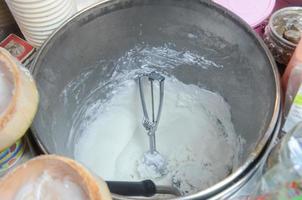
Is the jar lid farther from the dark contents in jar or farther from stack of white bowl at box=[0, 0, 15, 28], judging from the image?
stack of white bowl at box=[0, 0, 15, 28]

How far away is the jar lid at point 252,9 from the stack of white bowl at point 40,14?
0.29 metres

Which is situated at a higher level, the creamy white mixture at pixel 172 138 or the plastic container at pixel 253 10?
the plastic container at pixel 253 10

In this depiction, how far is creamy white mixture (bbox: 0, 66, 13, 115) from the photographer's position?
18.0 inches

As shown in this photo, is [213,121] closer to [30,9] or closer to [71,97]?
[71,97]

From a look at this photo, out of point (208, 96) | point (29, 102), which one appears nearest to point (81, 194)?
point (29, 102)

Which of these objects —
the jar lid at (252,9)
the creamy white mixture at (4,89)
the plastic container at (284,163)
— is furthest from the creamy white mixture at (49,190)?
the jar lid at (252,9)

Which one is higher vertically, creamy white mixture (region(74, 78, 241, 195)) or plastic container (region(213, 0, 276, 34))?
plastic container (region(213, 0, 276, 34))

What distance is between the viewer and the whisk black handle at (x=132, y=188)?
0.55 m

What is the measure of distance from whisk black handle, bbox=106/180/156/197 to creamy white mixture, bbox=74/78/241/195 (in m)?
0.11

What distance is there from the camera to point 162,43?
737 millimetres

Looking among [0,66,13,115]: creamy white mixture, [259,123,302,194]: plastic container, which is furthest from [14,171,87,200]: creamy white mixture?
[259,123,302,194]: plastic container

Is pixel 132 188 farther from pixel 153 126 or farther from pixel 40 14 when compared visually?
pixel 40 14

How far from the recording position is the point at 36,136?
1.67 feet

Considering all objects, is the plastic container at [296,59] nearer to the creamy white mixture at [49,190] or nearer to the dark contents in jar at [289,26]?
the dark contents in jar at [289,26]
